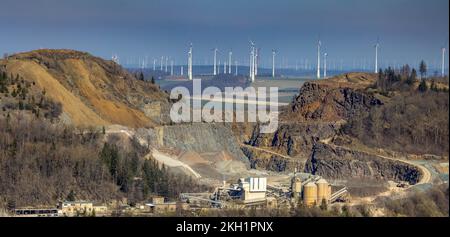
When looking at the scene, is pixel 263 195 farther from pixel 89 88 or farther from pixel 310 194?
pixel 89 88

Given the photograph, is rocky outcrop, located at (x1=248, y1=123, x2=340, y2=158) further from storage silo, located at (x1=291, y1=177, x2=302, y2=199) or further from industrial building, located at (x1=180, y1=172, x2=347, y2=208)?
industrial building, located at (x1=180, y1=172, x2=347, y2=208)

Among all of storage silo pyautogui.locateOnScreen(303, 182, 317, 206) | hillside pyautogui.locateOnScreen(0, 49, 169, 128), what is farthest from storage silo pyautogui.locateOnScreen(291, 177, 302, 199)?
hillside pyautogui.locateOnScreen(0, 49, 169, 128)

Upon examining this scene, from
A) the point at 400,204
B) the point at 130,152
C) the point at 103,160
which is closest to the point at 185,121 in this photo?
the point at 130,152

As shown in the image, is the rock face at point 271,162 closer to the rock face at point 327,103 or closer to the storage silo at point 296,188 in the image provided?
the rock face at point 327,103
